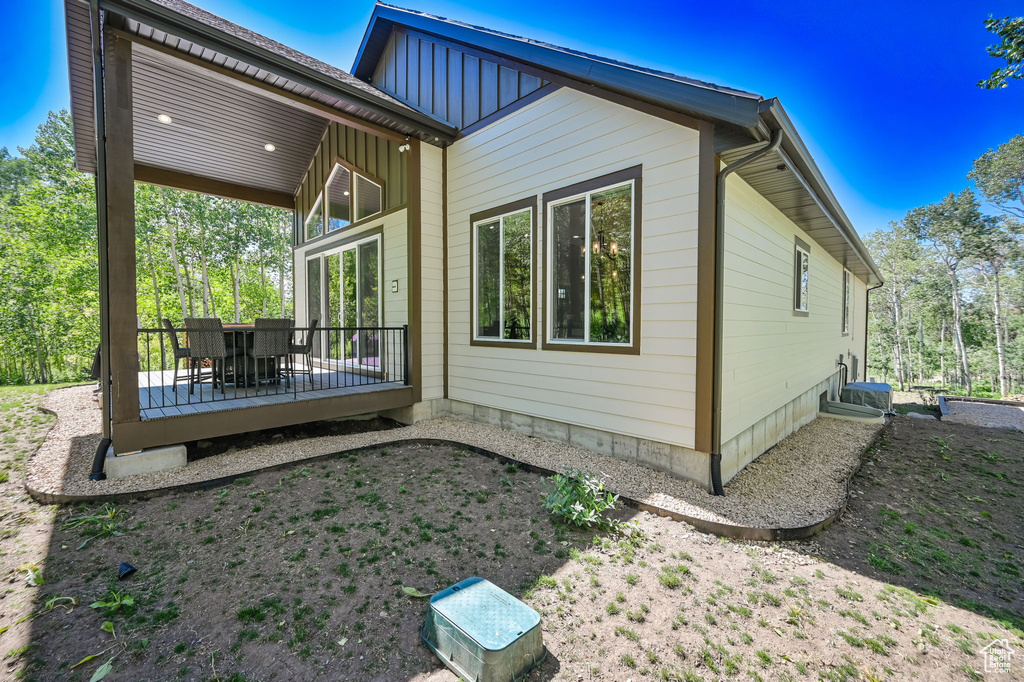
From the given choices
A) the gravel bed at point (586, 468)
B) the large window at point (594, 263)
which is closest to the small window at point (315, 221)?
the gravel bed at point (586, 468)

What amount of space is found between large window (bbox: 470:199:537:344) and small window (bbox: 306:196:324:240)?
4.20m

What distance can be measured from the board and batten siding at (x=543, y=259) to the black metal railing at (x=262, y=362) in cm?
125

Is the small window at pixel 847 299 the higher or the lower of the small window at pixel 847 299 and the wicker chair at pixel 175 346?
the higher

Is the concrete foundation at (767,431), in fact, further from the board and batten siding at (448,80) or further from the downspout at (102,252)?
the downspout at (102,252)

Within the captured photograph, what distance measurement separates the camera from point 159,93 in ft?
19.2

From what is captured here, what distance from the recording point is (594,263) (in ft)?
14.6

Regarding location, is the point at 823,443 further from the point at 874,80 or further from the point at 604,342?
the point at 874,80

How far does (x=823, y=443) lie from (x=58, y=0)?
10.3 metres

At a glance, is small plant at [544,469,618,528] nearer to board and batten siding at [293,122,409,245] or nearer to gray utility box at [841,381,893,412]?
board and batten siding at [293,122,409,245]

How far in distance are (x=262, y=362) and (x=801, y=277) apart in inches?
330

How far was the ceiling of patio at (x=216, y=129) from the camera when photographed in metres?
5.70

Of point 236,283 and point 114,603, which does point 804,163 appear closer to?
point 114,603

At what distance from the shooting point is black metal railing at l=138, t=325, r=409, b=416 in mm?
4820

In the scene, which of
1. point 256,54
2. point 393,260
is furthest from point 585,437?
point 256,54
